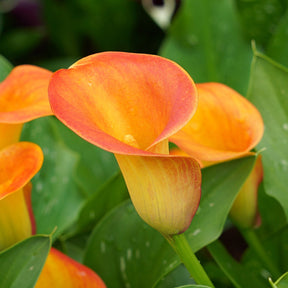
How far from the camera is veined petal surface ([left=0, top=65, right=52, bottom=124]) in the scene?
57cm

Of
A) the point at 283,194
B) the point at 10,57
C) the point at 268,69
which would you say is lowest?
the point at 10,57

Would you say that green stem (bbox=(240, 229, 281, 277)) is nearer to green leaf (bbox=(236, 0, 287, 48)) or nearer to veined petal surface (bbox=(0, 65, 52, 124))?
veined petal surface (bbox=(0, 65, 52, 124))

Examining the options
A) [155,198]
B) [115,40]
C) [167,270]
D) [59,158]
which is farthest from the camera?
[115,40]

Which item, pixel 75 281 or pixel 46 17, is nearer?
pixel 75 281

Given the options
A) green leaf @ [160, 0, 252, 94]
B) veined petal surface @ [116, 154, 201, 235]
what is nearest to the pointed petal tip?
veined petal surface @ [116, 154, 201, 235]

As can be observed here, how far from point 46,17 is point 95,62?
1049mm

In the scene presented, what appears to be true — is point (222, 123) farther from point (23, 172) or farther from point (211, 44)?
point (211, 44)

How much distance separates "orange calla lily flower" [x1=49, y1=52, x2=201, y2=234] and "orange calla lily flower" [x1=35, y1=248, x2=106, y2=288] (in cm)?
12

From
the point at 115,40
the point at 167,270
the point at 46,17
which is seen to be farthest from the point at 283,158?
the point at 46,17

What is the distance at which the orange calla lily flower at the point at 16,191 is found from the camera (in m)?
0.54

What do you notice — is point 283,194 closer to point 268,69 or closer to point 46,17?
point 268,69

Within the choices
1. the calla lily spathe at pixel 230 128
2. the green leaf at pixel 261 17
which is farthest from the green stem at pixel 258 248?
the green leaf at pixel 261 17

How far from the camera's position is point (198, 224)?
0.61 meters

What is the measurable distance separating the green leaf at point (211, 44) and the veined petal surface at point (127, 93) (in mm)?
486
